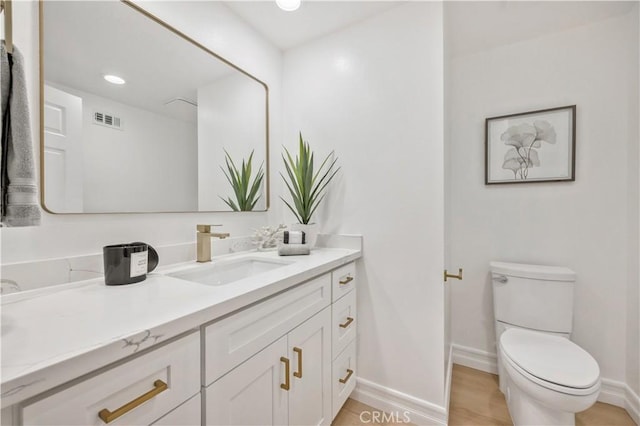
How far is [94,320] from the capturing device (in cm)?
61

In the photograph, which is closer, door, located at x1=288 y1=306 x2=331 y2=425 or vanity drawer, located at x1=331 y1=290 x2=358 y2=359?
door, located at x1=288 y1=306 x2=331 y2=425

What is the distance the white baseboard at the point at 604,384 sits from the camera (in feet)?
4.96

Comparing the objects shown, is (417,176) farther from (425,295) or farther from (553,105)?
(553,105)

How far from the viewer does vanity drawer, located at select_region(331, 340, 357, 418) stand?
1.37 metres

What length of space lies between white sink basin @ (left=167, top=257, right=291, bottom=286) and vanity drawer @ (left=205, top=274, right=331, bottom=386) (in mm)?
269

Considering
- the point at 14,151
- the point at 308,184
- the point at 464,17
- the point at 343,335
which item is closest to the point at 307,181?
the point at 308,184

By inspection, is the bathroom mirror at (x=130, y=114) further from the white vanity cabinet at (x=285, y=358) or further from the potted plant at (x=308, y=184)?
the white vanity cabinet at (x=285, y=358)

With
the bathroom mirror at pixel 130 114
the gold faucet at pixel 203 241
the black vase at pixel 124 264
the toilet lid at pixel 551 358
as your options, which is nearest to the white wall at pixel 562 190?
the toilet lid at pixel 551 358

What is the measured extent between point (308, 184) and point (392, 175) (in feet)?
1.65

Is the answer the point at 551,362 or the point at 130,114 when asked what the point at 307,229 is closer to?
the point at 130,114

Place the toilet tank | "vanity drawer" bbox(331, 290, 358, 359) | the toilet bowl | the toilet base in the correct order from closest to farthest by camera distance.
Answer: the toilet bowl → the toilet base → "vanity drawer" bbox(331, 290, 358, 359) → the toilet tank

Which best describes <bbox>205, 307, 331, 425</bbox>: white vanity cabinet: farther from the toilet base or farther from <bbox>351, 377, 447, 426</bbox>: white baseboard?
the toilet base

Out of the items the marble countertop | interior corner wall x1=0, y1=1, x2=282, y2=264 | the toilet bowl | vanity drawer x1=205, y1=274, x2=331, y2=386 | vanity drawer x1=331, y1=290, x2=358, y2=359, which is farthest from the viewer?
vanity drawer x1=331, y1=290, x2=358, y2=359

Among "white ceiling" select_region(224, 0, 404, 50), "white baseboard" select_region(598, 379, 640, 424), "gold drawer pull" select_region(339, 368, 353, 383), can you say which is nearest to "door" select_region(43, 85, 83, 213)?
"white ceiling" select_region(224, 0, 404, 50)
